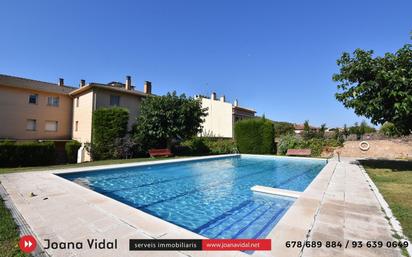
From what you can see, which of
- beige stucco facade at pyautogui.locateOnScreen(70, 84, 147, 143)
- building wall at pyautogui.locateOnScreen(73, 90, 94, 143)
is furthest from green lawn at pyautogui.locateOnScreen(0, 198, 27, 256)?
building wall at pyautogui.locateOnScreen(73, 90, 94, 143)

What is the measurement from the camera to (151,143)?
2041 cm

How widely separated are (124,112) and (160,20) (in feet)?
26.9

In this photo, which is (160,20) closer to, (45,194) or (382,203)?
(45,194)

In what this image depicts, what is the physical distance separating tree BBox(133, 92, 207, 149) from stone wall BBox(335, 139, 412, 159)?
50.7 ft

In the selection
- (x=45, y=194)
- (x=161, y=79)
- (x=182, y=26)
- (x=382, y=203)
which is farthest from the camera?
(x=161, y=79)

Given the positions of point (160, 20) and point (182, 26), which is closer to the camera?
point (160, 20)

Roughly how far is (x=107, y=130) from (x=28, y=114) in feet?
32.4

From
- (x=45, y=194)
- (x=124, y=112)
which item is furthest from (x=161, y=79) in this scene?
(x=45, y=194)

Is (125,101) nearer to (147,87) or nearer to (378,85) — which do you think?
(147,87)

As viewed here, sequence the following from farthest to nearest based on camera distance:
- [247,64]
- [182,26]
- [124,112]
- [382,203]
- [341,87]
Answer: [247,64]
[124,112]
[182,26]
[341,87]
[382,203]

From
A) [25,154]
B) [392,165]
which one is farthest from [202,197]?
[25,154]

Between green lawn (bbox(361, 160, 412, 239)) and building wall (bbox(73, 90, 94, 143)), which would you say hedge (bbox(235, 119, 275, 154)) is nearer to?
green lawn (bbox(361, 160, 412, 239))

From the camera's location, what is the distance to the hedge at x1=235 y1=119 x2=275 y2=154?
2320 cm

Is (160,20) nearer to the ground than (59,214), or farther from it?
farther from it
